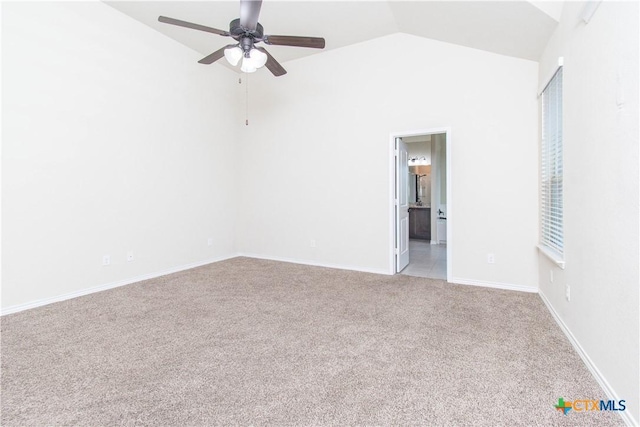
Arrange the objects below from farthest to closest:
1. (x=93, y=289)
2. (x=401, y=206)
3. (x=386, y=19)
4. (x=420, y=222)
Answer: (x=420, y=222)
(x=401, y=206)
(x=386, y=19)
(x=93, y=289)

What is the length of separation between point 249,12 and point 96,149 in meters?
2.61

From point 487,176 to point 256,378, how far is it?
3.32 m

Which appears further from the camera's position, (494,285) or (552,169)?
(494,285)

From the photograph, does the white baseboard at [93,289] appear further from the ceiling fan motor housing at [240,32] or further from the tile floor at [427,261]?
the tile floor at [427,261]

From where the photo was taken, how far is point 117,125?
3703 millimetres

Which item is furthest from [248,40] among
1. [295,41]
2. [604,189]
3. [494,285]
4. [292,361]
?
[494,285]

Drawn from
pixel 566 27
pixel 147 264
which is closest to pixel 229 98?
pixel 147 264

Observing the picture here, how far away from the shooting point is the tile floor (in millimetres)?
4309

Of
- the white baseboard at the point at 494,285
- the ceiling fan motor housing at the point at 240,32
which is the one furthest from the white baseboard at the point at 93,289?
the white baseboard at the point at 494,285

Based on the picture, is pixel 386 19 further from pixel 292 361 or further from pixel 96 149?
pixel 292 361

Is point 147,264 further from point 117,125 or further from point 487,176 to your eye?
point 487,176

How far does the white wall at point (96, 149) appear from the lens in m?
2.91

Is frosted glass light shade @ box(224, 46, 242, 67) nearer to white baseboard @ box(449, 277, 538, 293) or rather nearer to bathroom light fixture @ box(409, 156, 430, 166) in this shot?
white baseboard @ box(449, 277, 538, 293)

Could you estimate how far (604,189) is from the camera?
1.71 m
